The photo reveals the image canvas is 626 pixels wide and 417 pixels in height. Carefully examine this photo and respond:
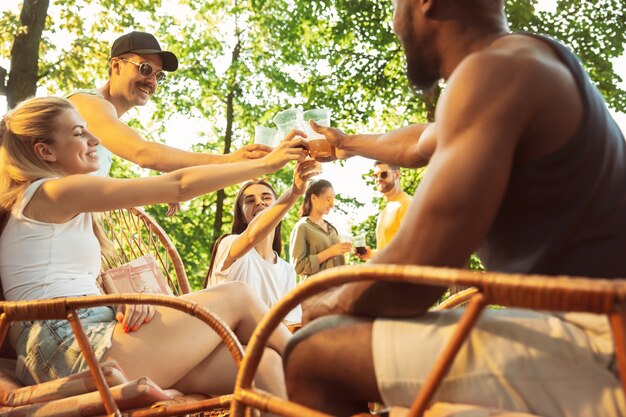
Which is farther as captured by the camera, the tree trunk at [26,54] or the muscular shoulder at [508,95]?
the tree trunk at [26,54]

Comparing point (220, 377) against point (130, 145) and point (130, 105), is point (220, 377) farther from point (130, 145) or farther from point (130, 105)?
point (130, 105)

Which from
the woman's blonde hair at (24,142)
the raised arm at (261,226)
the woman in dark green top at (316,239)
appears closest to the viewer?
the woman's blonde hair at (24,142)

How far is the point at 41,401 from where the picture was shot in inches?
78.6

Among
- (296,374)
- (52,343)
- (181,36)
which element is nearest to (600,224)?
(296,374)

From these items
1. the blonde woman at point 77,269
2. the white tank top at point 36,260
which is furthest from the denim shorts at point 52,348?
the white tank top at point 36,260

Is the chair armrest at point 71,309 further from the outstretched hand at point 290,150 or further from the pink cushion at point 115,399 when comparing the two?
the outstretched hand at point 290,150

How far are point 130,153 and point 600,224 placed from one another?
2555 mm

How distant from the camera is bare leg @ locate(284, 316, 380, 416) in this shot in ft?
4.02

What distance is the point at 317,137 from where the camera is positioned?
3.04 m

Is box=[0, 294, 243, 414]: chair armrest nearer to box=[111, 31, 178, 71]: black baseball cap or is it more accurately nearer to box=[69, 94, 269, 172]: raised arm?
box=[69, 94, 269, 172]: raised arm

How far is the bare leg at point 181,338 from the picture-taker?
89.8 inches

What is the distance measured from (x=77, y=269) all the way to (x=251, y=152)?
4.44 ft

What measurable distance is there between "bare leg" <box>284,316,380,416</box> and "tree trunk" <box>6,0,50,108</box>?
8.25m

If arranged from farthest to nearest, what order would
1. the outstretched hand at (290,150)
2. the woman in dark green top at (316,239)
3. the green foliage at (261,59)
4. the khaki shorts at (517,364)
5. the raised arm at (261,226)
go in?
1. the green foliage at (261,59)
2. the woman in dark green top at (316,239)
3. the raised arm at (261,226)
4. the outstretched hand at (290,150)
5. the khaki shorts at (517,364)
